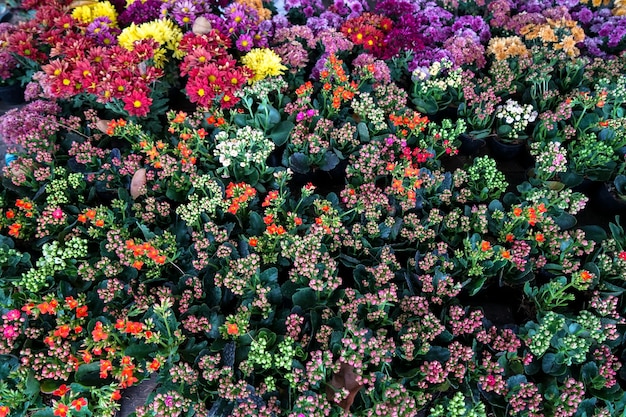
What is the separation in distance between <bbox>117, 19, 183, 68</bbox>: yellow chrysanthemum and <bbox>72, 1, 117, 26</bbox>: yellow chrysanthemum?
334mm

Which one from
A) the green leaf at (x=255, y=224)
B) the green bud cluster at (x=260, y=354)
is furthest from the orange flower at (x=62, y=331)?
the green leaf at (x=255, y=224)

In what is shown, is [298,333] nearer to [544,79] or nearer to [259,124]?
[259,124]

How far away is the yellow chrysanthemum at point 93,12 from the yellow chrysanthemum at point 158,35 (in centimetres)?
33

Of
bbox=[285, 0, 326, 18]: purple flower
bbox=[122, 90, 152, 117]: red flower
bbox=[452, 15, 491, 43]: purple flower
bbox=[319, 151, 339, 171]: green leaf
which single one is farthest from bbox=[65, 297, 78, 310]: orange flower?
bbox=[452, 15, 491, 43]: purple flower

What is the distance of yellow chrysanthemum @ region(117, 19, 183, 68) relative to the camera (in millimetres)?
2549

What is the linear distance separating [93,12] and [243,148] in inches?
65.1

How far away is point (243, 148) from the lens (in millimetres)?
2051

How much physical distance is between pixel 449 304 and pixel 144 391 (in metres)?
1.33

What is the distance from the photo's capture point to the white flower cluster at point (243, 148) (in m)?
2.02

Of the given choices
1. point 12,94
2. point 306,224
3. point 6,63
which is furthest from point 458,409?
point 12,94

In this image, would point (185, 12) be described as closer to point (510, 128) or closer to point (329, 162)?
point (329, 162)

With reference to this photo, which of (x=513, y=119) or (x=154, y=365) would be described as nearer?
(x=154, y=365)

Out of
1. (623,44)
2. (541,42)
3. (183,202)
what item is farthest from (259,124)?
(623,44)

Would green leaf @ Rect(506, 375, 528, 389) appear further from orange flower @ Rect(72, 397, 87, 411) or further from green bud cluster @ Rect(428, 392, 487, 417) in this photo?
orange flower @ Rect(72, 397, 87, 411)
